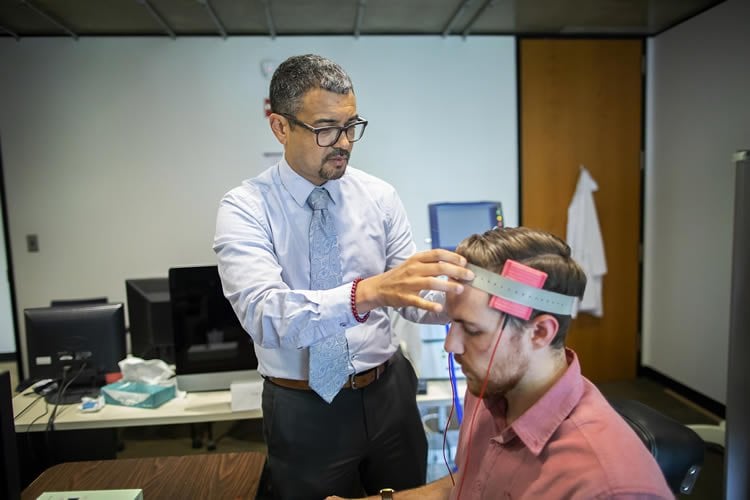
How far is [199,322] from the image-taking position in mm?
2049

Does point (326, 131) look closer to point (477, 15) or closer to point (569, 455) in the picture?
point (569, 455)

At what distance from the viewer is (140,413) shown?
6.46 ft

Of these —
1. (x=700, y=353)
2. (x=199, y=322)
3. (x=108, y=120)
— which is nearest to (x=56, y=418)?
(x=199, y=322)

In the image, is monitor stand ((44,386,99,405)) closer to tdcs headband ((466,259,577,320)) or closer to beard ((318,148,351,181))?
beard ((318,148,351,181))

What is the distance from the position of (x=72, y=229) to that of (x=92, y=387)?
1.94 metres

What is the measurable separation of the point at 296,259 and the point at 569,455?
0.88 metres

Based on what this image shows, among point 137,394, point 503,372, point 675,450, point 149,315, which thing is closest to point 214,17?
point 149,315

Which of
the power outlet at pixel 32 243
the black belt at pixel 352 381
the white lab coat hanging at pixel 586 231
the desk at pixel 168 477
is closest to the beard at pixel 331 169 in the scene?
the black belt at pixel 352 381

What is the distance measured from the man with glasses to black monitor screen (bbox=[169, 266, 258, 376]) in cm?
65

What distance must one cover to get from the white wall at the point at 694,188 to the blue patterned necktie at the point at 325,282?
3.05m

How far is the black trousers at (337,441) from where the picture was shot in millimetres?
1405

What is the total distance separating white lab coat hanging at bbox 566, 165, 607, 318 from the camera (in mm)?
3822

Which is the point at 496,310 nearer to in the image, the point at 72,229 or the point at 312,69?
the point at 312,69

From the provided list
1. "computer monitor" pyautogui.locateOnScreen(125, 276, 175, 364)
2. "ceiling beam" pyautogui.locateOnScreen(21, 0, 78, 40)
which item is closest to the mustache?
"computer monitor" pyautogui.locateOnScreen(125, 276, 175, 364)
